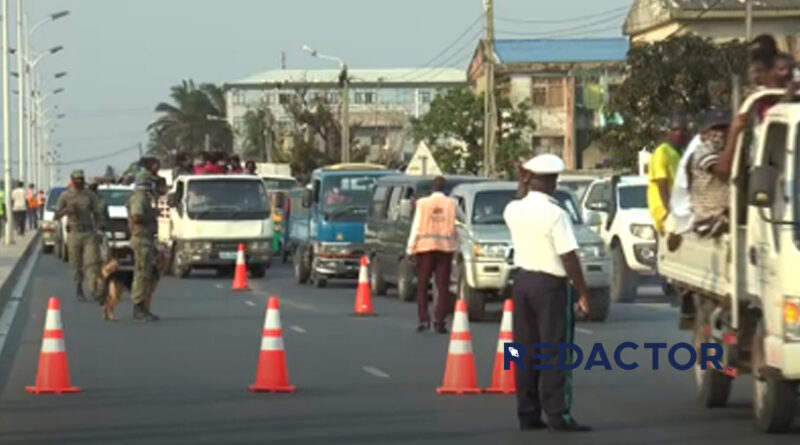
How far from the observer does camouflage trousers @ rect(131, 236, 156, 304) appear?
26609mm

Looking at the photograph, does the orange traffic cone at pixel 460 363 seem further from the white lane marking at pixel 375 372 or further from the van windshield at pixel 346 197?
the van windshield at pixel 346 197

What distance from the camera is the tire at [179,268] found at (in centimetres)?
4100

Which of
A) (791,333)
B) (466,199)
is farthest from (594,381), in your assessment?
(466,199)

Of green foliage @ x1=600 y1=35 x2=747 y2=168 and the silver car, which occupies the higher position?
green foliage @ x1=600 y1=35 x2=747 y2=168

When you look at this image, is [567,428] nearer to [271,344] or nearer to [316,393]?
[316,393]

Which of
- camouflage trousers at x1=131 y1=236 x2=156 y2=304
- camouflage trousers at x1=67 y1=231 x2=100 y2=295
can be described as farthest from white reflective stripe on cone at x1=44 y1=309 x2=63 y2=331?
camouflage trousers at x1=67 y1=231 x2=100 y2=295

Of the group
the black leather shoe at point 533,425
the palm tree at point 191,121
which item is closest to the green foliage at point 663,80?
the black leather shoe at point 533,425

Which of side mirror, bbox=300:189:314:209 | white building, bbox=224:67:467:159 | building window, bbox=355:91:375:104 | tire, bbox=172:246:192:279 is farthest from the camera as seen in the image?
building window, bbox=355:91:375:104

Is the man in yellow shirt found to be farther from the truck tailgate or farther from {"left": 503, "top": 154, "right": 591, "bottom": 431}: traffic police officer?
{"left": 503, "top": 154, "right": 591, "bottom": 431}: traffic police officer

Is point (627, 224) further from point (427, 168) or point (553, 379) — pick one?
point (553, 379)

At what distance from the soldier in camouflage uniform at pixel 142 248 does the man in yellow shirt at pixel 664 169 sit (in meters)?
11.8

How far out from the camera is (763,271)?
13023 millimetres

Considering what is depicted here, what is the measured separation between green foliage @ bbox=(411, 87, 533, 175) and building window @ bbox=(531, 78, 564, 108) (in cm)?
2383

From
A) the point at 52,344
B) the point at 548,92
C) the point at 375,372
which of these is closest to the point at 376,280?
the point at 375,372
